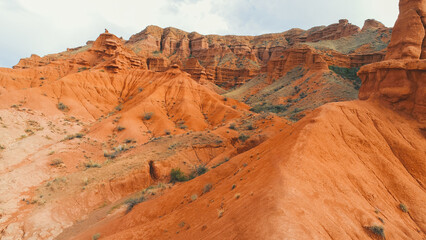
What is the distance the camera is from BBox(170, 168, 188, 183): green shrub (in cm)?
1755

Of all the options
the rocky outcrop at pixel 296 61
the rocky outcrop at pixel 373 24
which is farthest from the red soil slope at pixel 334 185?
the rocky outcrop at pixel 373 24

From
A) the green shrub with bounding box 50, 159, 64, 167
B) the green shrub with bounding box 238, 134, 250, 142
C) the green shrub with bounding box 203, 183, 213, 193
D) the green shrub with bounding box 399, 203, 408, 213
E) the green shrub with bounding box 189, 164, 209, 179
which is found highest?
the green shrub with bounding box 50, 159, 64, 167

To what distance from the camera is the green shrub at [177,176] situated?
17548 mm

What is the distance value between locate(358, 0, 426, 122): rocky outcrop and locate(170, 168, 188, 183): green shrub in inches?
609

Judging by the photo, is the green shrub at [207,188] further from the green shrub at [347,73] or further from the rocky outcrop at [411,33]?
the green shrub at [347,73]

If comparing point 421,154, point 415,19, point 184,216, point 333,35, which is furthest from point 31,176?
point 333,35

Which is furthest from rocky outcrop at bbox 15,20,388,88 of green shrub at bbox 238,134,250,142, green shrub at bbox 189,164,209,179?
green shrub at bbox 189,164,209,179

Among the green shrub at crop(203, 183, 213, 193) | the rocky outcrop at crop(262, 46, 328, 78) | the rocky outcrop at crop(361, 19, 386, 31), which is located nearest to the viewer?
the green shrub at crop(203, 183, 213, 193)

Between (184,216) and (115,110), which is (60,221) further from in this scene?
(115,110)

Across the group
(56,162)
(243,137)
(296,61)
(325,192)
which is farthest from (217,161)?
(296,61)

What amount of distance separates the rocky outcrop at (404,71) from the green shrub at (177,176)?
15.5 m

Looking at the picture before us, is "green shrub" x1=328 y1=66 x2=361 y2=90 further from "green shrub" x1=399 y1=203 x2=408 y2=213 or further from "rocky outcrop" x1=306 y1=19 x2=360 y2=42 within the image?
"green shrub" x1=399 y1=203 x2=408 y2=213

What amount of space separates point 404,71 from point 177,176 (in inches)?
700

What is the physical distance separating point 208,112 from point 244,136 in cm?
2037
